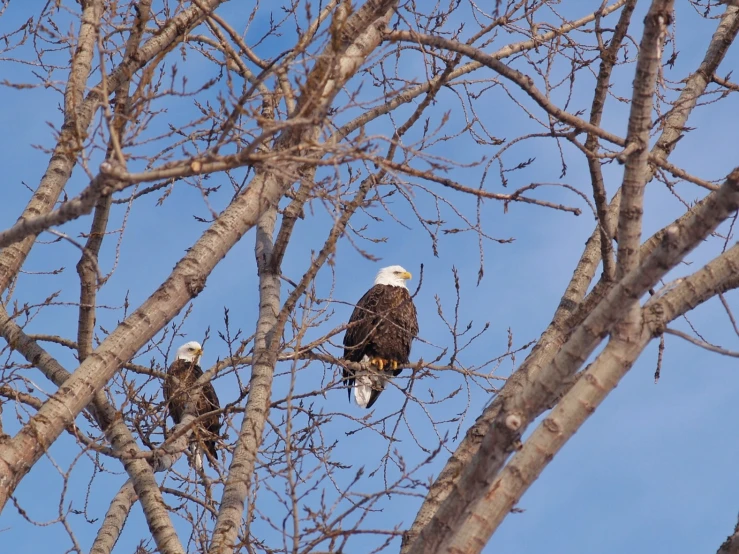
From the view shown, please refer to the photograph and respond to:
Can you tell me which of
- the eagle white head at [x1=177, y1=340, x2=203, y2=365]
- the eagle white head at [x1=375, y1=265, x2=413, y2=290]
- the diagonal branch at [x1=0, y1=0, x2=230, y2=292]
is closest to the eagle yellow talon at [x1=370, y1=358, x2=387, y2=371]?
the eagle white head at [x1=375, y1=265, x2=413, y2=290]

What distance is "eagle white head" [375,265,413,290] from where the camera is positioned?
796 cm

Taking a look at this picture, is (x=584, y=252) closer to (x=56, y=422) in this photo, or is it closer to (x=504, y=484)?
A: (x=504, y=484)

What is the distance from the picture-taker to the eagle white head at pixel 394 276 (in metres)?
7.96

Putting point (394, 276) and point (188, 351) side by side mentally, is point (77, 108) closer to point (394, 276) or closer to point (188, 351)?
point (394, 276)

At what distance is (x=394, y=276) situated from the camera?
799cm

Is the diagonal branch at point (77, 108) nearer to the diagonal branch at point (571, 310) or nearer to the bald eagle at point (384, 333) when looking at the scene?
the diagonal branch at point (571, 310)

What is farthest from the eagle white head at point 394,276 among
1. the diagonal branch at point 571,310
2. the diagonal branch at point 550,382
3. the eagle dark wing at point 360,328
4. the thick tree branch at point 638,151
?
the diagonal branch at point 550,382

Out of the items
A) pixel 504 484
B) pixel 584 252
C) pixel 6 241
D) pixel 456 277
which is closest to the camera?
A: pixel 504 484

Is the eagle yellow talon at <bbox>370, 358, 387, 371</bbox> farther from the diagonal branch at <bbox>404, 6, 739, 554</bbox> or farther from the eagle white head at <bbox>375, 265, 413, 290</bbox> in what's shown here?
the diagonal branch at <bbox>404, 6, 739, 554</bbox>

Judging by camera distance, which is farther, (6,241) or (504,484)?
(6,241)

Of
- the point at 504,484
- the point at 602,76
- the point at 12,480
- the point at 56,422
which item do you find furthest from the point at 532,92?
the point at 12,480

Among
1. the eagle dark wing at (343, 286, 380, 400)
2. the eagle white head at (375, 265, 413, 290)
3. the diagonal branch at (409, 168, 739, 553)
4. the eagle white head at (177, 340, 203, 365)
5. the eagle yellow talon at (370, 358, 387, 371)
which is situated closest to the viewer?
the diagonal branch at (409, 168, 739, 553)

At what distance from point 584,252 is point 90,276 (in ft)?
7.42

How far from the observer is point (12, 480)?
292 centimetres
